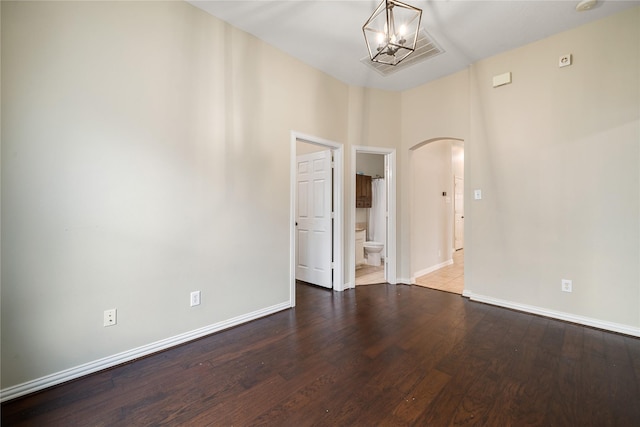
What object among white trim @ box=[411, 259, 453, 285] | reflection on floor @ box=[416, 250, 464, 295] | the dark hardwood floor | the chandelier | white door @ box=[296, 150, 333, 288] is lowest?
the dark hardwood floor

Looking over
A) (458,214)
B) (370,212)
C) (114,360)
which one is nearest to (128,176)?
(114,360)

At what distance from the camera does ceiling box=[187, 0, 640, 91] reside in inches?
91.1

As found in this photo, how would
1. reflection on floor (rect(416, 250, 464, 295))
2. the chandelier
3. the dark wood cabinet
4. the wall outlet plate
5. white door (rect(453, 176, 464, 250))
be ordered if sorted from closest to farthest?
the chandelier → the wall outlet plate → reflection on floor (rect(416, 250, 464, 295)) → the dark wood cabinet → white door (rect(453, 176, 464, 250))

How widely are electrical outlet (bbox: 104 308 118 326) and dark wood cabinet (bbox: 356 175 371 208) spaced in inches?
165

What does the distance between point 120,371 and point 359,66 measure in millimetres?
3751

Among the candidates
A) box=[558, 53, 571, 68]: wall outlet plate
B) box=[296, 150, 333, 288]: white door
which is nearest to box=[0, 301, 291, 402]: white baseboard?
box=[296, 150, 333, 288]: white door

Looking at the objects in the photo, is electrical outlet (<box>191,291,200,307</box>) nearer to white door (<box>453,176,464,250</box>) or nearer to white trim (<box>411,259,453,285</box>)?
white trim (<box>411,259,453,285</box>)

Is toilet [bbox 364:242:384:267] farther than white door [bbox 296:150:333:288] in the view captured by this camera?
Yes

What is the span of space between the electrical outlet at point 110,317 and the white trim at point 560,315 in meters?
3.64

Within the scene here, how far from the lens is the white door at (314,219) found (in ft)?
12.2

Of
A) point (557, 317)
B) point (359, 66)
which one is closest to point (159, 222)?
point (359, 66)

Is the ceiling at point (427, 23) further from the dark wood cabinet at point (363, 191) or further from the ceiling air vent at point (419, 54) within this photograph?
the dark wood cabinet at point (363, 191)

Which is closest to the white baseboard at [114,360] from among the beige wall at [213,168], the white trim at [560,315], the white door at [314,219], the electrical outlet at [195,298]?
the beige wall at [213,168]

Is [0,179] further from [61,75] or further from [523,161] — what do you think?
[523,161]
